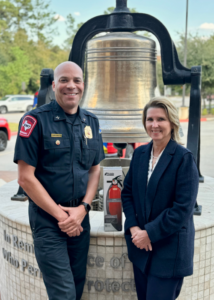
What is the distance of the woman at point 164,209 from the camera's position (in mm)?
1923

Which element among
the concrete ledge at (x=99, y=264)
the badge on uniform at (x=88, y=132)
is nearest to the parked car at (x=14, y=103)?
the concrete ledge at (x=99, y=264)

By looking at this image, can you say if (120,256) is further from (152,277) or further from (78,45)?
(78,45)

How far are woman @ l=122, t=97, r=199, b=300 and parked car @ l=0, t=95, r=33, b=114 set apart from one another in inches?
1085

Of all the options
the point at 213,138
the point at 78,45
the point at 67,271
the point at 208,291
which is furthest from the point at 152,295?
the point at 213,138

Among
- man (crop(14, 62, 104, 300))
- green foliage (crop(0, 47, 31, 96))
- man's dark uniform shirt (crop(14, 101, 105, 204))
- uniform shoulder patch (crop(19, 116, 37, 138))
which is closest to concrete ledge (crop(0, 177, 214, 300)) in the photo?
man (crop(14, 62, 104, 300))

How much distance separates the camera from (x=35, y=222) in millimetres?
2135

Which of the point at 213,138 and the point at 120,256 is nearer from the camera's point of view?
the point at 120,256

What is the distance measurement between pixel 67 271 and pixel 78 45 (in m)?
2.39

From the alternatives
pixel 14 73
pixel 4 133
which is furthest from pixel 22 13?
pixel 4 133

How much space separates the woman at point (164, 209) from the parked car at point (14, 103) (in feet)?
90.4

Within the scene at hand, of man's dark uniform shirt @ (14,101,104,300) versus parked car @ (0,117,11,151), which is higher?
man's dark uniform shirt @ (14,101,104,300)

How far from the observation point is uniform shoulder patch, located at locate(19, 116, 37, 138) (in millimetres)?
2018

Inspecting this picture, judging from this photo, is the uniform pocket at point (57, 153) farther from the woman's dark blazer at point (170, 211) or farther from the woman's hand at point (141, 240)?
the woman's hand at point (141, 240)

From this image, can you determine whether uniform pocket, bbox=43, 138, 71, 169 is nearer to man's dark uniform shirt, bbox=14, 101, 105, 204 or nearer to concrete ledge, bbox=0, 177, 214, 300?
man's dark uniform shirt, bbox=14, 101, 105, 204
